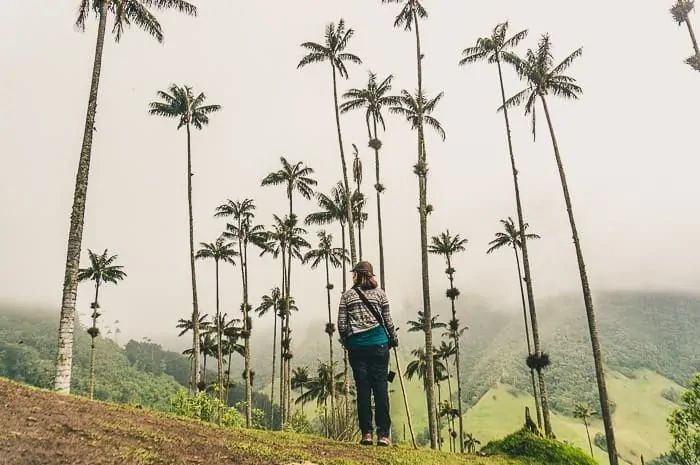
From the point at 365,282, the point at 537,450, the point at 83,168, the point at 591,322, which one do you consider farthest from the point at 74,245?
the point at 591,322

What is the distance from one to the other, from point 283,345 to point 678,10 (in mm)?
36556

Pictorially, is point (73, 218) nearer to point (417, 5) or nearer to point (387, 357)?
point (387, 357)

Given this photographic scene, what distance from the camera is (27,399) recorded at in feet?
16.5

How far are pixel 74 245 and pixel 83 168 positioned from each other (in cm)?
232

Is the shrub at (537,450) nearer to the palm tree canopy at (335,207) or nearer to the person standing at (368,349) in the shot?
the person standing at (368,349)

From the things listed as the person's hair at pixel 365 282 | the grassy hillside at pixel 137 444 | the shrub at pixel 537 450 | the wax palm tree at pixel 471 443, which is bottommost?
the wax palm tree at pixel 471 443

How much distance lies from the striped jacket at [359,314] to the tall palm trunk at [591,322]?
15.9 metres

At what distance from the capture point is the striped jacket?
5.84 metres

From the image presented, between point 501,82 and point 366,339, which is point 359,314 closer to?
point 366,339

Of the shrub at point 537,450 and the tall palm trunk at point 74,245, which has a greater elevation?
the tall palm trunk at point 74,245

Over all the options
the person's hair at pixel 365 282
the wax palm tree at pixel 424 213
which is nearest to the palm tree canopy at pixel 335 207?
the wax palm tree at pixel 424 213

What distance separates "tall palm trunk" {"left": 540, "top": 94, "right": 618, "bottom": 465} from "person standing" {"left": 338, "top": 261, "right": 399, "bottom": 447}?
624 inches

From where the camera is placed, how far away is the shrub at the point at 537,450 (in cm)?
528

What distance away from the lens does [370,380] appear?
5.76 meters
